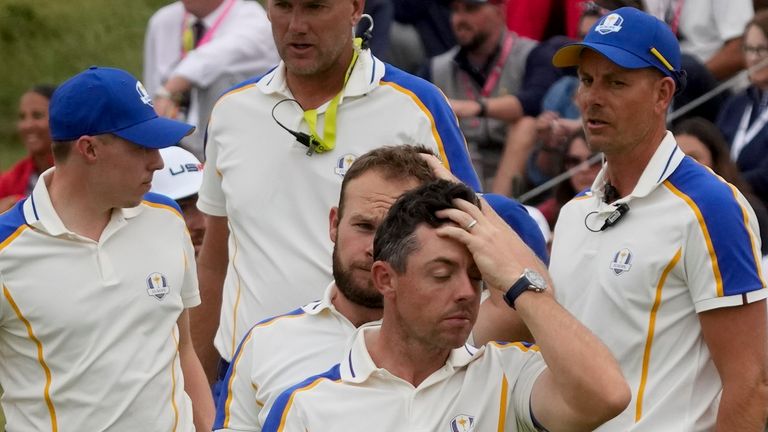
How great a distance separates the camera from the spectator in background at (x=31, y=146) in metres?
9.30

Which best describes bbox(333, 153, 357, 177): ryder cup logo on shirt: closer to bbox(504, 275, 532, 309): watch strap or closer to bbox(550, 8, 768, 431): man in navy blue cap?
bbox(550, 8, 768, 431): man in navy blue cap

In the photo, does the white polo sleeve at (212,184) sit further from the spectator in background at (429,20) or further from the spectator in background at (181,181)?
the spectator in background at (429,20)

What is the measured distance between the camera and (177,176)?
667 cm

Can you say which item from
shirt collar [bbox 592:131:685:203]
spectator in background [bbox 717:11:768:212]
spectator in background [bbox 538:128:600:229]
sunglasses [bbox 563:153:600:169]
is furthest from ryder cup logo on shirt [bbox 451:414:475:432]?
sunglasses [bbox 563:153:600:169]

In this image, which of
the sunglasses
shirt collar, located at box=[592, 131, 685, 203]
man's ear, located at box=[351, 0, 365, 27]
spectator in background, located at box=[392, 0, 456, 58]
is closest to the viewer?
shirt collar, located at box=[592, 131, 685, 203]

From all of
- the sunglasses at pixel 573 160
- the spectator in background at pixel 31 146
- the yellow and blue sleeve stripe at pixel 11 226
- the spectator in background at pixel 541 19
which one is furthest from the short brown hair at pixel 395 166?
the spectator in background at pixel 541 19

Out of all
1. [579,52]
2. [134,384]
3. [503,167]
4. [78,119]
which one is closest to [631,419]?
[579,52]

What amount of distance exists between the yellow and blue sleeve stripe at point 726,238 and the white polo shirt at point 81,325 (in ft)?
5.97

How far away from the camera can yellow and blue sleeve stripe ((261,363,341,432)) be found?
391 centimetres

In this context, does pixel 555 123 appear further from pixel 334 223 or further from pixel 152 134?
pixel 334 223

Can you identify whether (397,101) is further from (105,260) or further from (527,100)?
(527,100)

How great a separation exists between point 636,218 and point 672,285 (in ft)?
0.81

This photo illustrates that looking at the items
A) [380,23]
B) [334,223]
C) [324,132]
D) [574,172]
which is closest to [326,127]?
[324,132]

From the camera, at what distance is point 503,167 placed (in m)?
9.23
